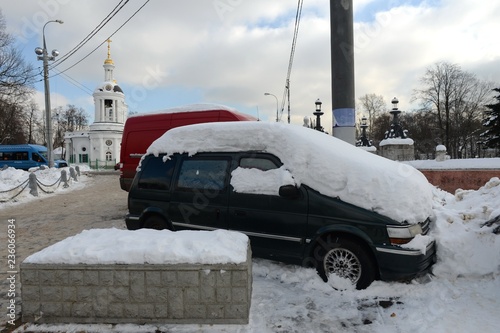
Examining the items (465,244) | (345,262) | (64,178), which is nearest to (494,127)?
(465,244)

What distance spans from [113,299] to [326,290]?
7.34ft

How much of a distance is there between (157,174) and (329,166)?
8.54 feet

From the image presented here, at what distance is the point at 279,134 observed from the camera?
4.41 metres

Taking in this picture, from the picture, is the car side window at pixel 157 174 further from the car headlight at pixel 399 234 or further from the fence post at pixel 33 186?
the fence post at pixel 33 186

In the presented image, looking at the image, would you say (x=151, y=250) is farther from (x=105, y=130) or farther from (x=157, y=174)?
(x=105, y=130)

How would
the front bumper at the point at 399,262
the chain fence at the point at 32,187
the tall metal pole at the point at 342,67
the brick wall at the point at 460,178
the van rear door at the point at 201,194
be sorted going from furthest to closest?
the chain fence at the point at 32,187, the brick wall at the point at 460,178, the tall metal pole at the point at 342,67, the van rear door at the point at 201,194, the front bumper at the point at 399,262

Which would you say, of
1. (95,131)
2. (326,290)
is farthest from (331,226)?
(95,131)

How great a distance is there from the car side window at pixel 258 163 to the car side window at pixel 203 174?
0.25 meters

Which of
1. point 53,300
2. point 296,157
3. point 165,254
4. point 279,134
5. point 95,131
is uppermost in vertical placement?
point 95,131

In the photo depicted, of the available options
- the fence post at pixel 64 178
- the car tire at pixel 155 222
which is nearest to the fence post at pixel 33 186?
the fence post at pixel 64 178

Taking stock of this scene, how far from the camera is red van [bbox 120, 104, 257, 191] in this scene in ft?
26.0

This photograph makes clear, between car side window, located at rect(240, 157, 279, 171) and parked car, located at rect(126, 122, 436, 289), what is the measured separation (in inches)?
0.5

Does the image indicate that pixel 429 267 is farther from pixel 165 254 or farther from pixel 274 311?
pixel 165 254

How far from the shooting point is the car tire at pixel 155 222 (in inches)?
198
